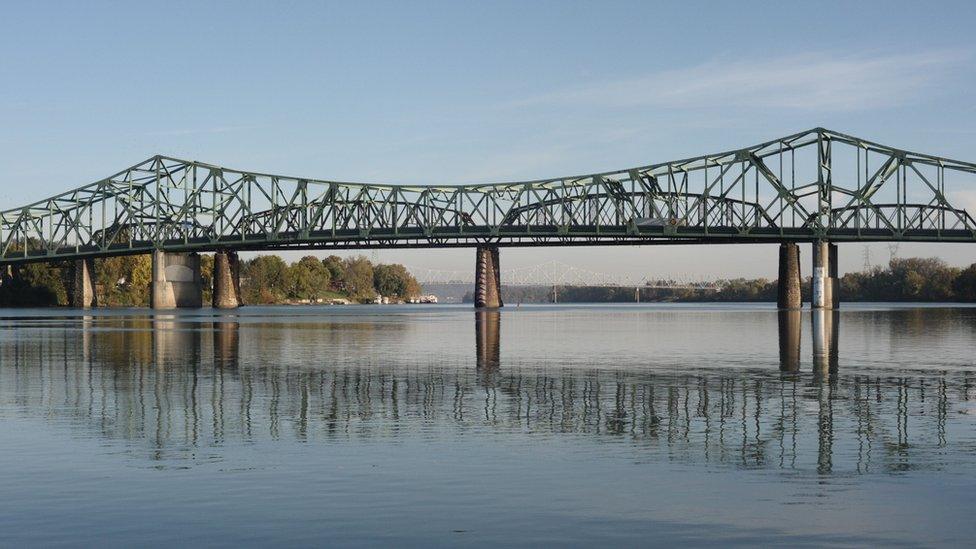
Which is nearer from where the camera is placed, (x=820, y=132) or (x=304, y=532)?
(x=304, y=532)

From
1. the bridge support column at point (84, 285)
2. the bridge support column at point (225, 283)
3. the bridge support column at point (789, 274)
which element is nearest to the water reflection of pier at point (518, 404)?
the bridge support column at point (789, 274)

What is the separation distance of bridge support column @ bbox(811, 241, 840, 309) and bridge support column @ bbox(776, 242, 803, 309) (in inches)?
102

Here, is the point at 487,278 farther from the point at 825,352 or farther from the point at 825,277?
the point at 825,352

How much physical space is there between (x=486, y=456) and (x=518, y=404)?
764cm

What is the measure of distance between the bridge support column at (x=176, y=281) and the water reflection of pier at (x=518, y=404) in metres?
126

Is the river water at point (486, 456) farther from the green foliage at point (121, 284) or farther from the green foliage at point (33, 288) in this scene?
the green foliage at point (33, 288)

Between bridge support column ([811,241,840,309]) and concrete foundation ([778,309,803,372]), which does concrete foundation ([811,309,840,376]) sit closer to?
concrete foundation ([778,309,803,372])

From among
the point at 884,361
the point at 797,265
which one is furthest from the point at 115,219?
the point at 884,361

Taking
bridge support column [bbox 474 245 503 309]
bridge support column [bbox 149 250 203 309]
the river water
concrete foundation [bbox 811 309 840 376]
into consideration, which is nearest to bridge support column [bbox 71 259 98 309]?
bridge support column [bbox 149 250 203 309]

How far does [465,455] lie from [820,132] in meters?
144

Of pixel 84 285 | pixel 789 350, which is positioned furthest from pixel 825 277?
pixel 789 350

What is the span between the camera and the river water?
13.0 metres

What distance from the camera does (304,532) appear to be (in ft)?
41.9

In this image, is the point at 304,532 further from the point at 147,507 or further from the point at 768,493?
the point at 768,493
